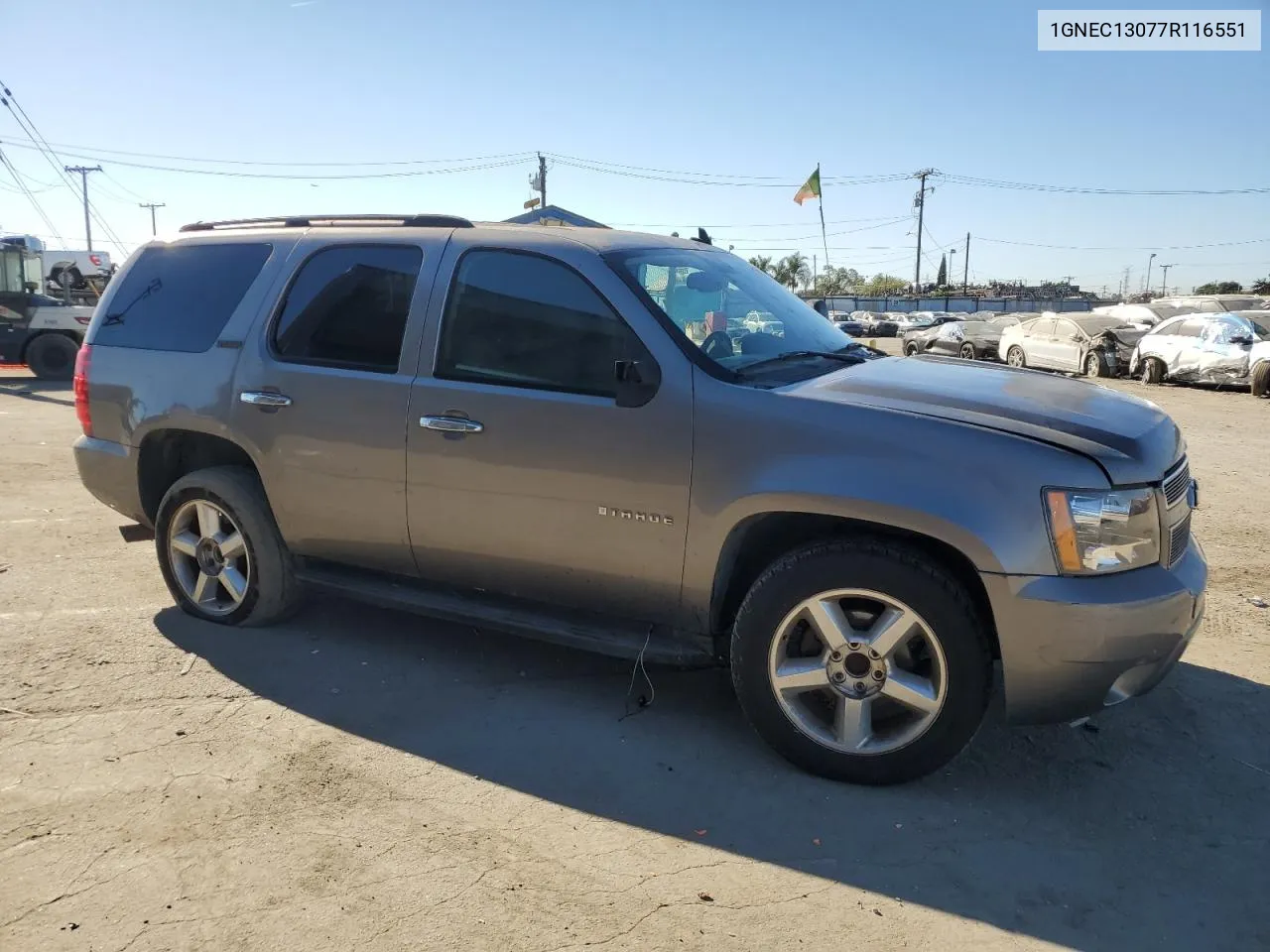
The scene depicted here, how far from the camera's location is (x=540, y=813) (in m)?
3.03

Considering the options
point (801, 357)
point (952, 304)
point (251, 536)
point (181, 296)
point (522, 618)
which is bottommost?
point (522, 618)

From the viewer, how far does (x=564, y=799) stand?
3.11 meters

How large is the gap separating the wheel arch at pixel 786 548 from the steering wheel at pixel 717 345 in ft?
2.16

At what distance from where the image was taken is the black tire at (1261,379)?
55.2ft

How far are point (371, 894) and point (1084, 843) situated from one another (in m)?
2.15

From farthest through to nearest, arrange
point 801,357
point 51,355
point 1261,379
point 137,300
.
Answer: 1. point 51,355
2. point 1261,379
3. point 137,300
4. point 801,357

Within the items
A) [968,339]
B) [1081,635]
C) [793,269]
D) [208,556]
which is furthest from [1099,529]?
[793,269]

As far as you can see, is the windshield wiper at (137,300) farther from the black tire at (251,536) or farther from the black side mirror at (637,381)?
the black side mirror at (637,381)

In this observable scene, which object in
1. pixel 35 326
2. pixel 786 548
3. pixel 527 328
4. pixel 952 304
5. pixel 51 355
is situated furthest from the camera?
pixel 952 304

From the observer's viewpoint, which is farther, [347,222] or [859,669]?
[347,222]

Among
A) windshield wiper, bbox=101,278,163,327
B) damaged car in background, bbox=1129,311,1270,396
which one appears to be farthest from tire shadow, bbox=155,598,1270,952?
damaged car in background, bbox=1129,311,1270,396

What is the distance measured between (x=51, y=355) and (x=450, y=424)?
17506mm

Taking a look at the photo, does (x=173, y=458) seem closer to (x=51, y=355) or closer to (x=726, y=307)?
(x=726, y=307)

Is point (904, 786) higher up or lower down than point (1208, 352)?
lower down
